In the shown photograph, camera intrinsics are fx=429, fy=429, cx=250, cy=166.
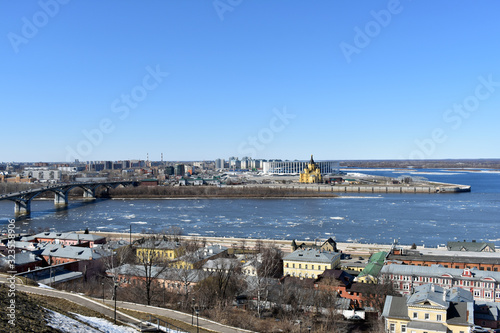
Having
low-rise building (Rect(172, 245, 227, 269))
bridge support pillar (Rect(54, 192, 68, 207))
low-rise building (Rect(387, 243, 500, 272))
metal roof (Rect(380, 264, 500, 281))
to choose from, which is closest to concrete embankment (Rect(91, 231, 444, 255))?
low-rise building (Rect(172, 245, 227, 269))

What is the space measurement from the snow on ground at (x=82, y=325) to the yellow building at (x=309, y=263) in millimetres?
9561

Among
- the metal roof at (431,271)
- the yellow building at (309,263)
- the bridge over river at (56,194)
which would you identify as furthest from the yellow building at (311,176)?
the metal roof at (431,271)

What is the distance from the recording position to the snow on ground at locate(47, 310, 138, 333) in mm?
5820

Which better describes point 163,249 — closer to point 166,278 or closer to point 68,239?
point 166,278

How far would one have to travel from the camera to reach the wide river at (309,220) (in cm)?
2417

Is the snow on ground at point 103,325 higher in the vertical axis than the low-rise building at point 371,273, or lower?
higher

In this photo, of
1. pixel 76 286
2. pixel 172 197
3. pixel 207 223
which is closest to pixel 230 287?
pixel 76 286

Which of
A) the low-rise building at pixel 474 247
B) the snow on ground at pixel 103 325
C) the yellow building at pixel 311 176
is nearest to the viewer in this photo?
the snow on ground at pixel 103 325

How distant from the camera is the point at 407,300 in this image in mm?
10414

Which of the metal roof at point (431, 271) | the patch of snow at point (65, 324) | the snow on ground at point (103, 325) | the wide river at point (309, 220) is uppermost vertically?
the patch of snow at point (65, 324)

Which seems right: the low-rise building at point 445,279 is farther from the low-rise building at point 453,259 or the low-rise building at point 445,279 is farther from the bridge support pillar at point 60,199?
the bridge support pillar at point 60,199

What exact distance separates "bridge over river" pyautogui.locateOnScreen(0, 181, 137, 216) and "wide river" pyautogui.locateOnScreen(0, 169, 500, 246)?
40.1 inches

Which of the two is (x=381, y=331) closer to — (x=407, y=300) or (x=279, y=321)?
(x=407, y=300)

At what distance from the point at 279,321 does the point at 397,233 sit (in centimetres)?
1613
